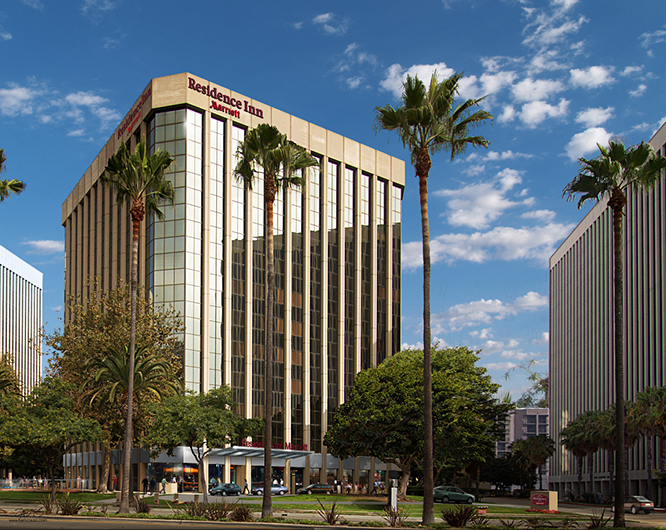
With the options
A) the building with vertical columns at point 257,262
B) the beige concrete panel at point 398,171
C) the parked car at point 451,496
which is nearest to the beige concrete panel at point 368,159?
the building with vertical columns at point 257,262

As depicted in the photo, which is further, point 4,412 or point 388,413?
point 388,413

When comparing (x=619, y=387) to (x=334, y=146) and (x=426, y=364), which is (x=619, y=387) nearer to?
(x=426, y=364)

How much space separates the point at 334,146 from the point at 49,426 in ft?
212

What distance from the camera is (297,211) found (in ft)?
305

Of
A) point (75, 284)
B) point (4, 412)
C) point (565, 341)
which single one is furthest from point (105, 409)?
point (565, 341)

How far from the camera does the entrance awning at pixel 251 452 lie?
78.9 meters

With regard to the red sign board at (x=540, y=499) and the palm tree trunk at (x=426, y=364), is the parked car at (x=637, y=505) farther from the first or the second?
the palm tree trunk at (x=426, y=364)

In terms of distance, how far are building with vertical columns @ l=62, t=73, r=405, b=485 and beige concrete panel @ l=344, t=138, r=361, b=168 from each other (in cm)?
19

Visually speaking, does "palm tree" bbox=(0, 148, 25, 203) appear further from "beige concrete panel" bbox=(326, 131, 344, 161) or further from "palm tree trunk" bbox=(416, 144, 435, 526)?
"beige concrete panel" bbox=(326, 131, 344, 161)

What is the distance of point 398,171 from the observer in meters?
107

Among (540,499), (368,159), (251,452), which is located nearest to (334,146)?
(368,159)

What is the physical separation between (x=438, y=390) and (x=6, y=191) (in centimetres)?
3400

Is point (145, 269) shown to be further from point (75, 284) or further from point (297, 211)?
point (75, 284)

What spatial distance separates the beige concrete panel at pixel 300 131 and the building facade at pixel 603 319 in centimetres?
4215
